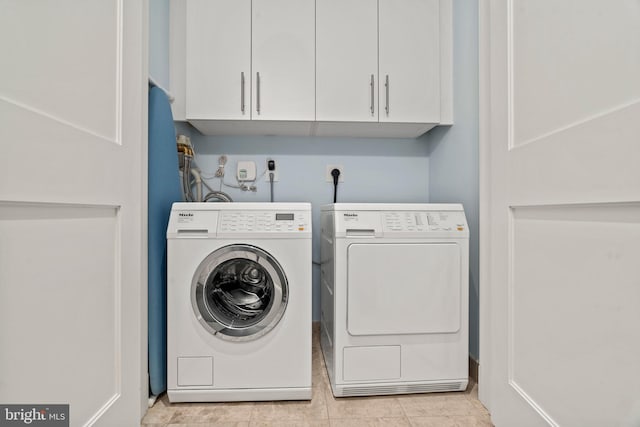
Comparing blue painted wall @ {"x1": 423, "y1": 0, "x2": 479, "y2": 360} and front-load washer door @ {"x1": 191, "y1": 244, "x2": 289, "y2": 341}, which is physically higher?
blue painted wall @ {"x1": 423, "y1": 0, "x2": 479, "y2": 360}

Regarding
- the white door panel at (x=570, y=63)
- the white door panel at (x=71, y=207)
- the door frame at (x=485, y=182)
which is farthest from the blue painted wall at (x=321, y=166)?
the white door panel at (x=570, y=63)

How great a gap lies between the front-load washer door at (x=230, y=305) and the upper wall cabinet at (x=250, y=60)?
2.76ft

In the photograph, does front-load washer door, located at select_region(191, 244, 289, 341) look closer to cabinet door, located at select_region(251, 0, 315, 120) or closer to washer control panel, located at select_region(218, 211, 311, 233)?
washer control panel, located at select_region(218, 211, 311, 233)

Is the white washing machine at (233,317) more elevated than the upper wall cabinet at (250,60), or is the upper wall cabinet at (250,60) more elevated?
the upper wall cabinet at (250,60)

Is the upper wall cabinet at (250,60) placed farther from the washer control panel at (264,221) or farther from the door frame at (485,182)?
the door frame at (485,182)

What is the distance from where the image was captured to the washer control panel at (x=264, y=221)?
136 centimetres

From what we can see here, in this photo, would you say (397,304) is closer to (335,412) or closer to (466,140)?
(335,412)

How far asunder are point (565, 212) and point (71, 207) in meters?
1.14

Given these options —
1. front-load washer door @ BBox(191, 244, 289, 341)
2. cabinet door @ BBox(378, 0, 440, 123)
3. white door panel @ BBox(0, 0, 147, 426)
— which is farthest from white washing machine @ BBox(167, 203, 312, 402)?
cabinet door @ BBox(378, 0, 440, 123)

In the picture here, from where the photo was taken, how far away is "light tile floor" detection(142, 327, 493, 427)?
1247mm

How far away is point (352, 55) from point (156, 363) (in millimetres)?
1853

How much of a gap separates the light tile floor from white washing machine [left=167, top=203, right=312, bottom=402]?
0.04 metres

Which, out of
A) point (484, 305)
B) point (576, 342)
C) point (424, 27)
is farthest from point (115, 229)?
point (424, 27)

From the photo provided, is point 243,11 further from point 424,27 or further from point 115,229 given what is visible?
point 115,229
